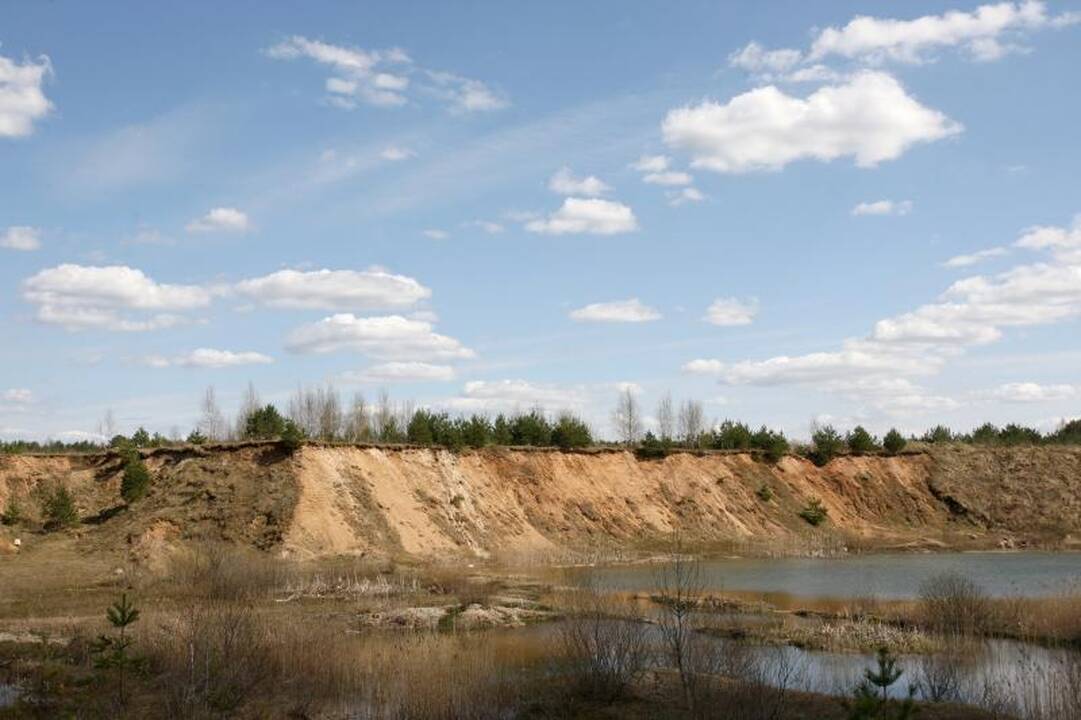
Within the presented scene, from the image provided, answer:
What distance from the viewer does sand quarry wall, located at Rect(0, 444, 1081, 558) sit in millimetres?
49281

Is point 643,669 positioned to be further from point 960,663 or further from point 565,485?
point 565,485

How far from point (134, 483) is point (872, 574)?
38.3 metres

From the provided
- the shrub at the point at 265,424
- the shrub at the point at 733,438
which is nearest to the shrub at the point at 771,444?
the shrub at the point at 733,438

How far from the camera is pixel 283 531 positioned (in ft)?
155

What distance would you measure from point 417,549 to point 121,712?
35811 millimetres

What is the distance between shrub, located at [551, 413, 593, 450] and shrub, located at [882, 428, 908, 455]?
2950cm

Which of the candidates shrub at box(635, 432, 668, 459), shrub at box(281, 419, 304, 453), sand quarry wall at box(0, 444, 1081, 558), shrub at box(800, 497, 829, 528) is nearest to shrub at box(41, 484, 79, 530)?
sand quarry wall at box(0, 444, 1081, 558)

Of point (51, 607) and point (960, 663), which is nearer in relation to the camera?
point (960, 663)

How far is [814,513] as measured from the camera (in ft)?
233

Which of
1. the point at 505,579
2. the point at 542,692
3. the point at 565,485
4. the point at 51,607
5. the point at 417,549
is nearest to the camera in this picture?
the point at 542,692

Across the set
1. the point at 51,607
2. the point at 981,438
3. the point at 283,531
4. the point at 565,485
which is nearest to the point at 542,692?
the point at 51,607

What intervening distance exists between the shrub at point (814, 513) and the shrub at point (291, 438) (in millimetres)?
39030

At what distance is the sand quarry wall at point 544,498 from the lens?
49.3m

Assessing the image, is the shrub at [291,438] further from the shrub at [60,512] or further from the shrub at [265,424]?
the shrub at [60,512]
